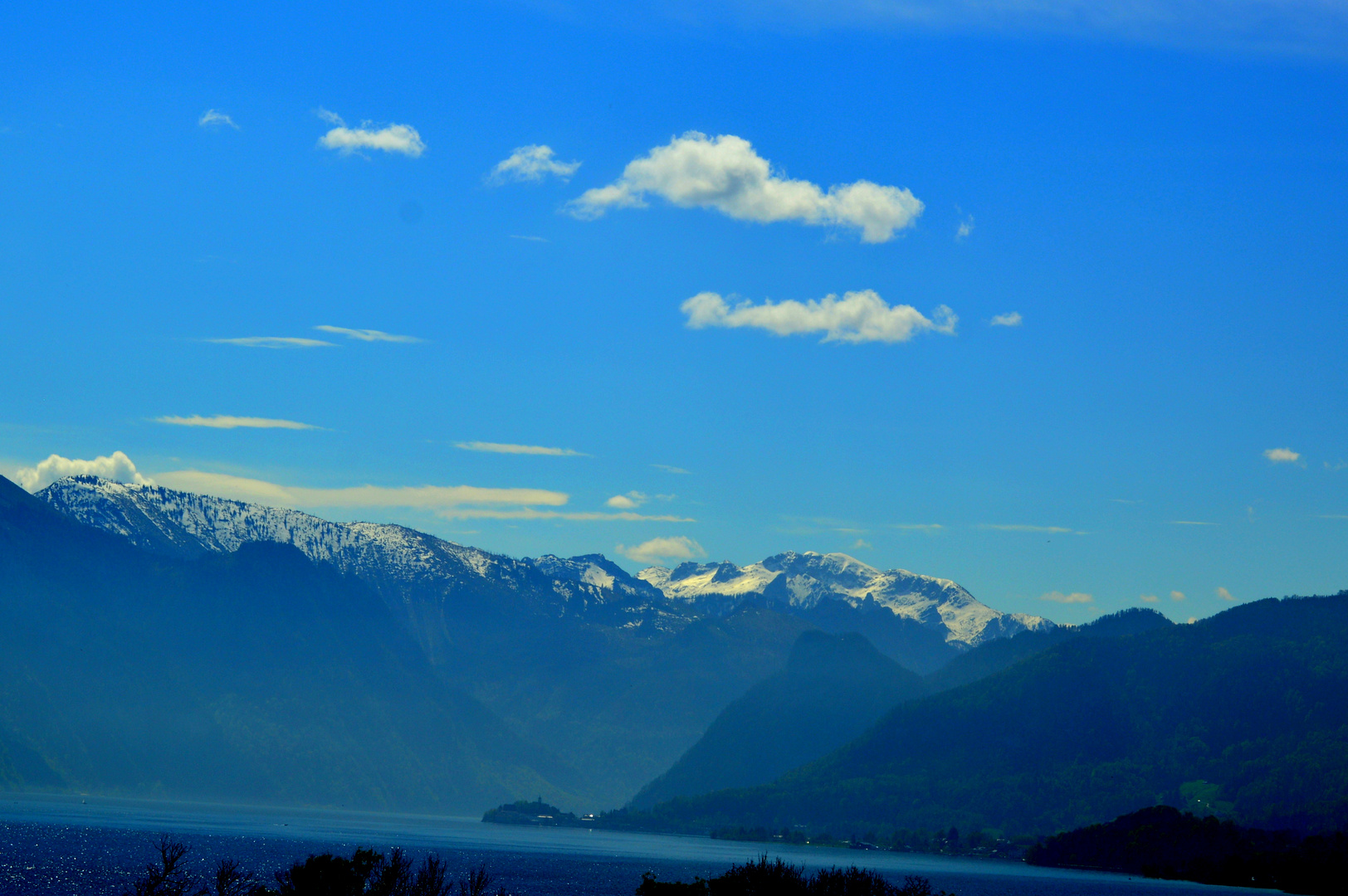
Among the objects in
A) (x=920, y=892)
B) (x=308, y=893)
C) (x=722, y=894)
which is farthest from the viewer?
(x=920, y=892)

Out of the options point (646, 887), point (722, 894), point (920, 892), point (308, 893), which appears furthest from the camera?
point (920, 892)

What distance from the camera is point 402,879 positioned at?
6363 inches

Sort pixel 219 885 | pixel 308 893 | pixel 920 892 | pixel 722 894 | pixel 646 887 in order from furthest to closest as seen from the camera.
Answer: pixel 920 892 → pixel 722 894 → pixel 646 887 → pixel 308 893 → pixel 219 885

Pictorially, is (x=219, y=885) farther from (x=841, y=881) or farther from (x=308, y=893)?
(x=841, y=881)

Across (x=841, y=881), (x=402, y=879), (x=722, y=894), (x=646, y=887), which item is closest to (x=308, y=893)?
(x=402, y=879)

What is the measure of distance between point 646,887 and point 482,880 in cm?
2067

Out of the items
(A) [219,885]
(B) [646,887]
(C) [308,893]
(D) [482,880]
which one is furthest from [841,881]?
(A) [219,885]

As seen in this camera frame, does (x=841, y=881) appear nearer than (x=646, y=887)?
No

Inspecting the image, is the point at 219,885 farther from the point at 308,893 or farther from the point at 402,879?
the point at 402,879

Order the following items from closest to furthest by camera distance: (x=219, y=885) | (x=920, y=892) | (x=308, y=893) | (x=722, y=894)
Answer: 1. (x=219, y=885)
2. (x=308, y=893)
3. (x=722, y=894)
4. (x=920, y=892)

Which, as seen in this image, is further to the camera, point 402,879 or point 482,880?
point 402,879

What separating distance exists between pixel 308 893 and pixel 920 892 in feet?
281

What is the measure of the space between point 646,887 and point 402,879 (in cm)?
2883

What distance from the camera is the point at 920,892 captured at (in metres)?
191
